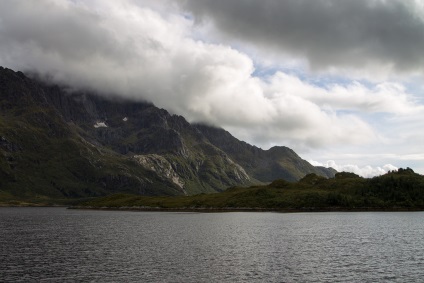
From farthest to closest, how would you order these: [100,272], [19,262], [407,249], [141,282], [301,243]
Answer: [301,243], [407,249], [19,262], [100,272], [141,282]

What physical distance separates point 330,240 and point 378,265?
124ft

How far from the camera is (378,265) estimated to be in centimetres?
7288

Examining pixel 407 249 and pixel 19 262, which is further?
pixel 407 249

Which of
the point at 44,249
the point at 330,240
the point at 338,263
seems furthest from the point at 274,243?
the point at 44,249

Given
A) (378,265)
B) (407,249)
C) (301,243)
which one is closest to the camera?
(378,265)

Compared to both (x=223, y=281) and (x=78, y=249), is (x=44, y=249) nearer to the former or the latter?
(x=78, y=249)

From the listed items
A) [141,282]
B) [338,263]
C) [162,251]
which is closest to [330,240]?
[338,263]

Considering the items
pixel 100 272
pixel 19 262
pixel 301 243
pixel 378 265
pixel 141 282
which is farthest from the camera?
pixel 301 243

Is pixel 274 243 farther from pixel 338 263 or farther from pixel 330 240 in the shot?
pixel 338 263

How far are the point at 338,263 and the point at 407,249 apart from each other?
27205 mm

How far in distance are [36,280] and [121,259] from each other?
855 inches

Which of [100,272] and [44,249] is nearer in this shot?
[100,272]

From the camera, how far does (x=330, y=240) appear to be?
11019cm

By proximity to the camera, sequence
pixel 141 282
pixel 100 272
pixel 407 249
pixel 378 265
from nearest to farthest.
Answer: pixel 141 282
pixel 100 272
pixel 378 265
pixel 407 249
